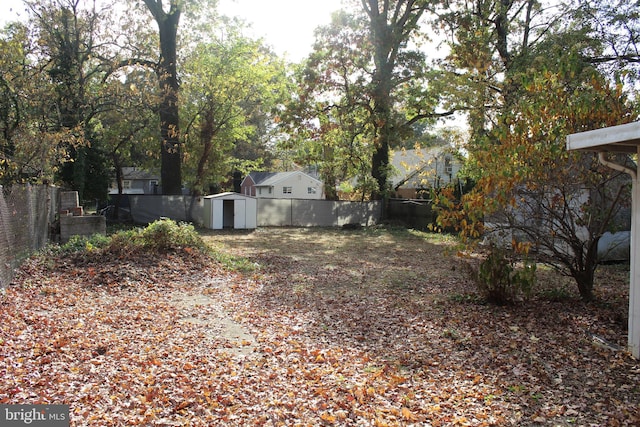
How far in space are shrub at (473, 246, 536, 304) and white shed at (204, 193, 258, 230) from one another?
13578 millimetres

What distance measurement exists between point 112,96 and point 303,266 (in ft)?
28.9

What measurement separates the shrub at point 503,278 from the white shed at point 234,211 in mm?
13578

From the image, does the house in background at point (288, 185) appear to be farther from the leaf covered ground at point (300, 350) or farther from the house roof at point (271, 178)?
the leaf covered ground at point (300, 350)

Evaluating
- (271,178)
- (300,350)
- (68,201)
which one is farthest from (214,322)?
(271,178)

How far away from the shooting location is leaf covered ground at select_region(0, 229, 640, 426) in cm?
344

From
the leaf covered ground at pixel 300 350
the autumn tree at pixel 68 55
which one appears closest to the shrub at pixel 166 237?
the leaf covered ground at pixel 300 350

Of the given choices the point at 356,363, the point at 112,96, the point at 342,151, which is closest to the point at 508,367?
the point at 356,363

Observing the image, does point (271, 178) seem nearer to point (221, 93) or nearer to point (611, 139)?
point (221, 93)

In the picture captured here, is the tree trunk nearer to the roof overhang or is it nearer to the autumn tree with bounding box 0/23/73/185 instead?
the autumn tree with bounding box 0/23/73/185

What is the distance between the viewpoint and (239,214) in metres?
18.9

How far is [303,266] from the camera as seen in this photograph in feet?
34.4

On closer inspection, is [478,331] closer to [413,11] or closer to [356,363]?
[356,363]

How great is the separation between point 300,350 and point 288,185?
36.5 m

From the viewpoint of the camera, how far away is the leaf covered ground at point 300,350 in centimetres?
344
